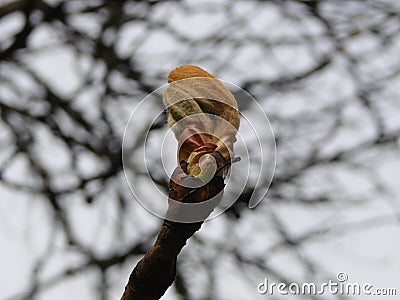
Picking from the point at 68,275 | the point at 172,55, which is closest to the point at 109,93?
the point at 172,55

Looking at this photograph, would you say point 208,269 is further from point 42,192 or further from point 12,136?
point 12,136

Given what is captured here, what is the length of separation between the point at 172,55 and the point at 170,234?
2270 mm

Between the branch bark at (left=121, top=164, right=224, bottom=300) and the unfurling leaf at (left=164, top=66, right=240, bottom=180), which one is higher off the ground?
the unfurling leaf at (left=164, top=66, right=240, bottom=180)

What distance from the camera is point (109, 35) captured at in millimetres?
2457

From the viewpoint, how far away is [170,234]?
326 mm

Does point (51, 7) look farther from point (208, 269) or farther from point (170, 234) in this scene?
point (170, 234)

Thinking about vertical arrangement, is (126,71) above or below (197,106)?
below

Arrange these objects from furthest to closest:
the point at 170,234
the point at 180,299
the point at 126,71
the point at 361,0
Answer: the point at 361,0 → the point at 126,71 → the point at 180,299 → the point at 170,234

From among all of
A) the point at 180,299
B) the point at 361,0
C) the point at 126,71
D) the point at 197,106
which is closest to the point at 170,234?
the point at 197,106

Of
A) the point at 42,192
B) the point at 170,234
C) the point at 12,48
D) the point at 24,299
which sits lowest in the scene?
the point at 24,299

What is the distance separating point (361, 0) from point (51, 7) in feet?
3.64

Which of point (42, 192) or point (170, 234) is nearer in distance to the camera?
point (170, 234)

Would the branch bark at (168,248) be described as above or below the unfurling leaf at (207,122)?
below

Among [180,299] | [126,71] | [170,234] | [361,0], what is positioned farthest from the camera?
[361,0]
